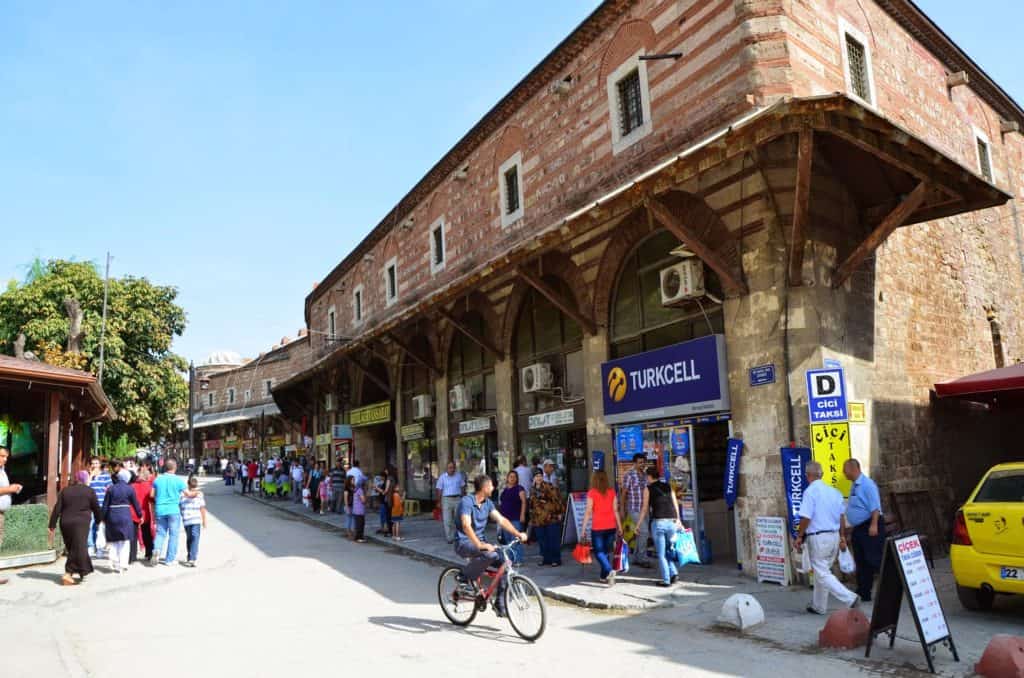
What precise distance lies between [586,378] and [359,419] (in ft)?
43.7

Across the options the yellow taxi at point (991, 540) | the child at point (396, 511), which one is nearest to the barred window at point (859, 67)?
the yellow taxi at point (991, 540)

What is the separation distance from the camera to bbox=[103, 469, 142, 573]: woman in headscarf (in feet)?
36.6

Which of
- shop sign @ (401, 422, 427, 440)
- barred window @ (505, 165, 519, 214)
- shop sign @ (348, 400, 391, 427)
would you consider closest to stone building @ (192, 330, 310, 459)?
shop sign @ (348, 400, 391, 427)

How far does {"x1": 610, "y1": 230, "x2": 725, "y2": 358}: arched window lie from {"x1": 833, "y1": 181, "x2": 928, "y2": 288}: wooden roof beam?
5.49ft

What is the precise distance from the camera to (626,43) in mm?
13000

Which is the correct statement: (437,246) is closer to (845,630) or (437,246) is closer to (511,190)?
(511,190)

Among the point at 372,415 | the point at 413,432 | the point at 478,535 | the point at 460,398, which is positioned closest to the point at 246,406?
the point at 372,415

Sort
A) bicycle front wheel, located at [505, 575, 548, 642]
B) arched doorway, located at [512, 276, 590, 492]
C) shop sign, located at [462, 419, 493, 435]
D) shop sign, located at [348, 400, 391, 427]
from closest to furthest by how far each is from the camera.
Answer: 1. bicycle front wheel, located at [505, 575, 548, 642]
2. arched doorway, located at [512, 276, 590, 492]
3. shop sign, located at [462, 419, 493, 435]
4. shop sign, located at [348, 400, 391, 427]

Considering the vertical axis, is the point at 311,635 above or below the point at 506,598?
below

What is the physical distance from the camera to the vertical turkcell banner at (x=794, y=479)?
9047mm

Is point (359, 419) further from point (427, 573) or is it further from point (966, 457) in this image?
point (966, 457)

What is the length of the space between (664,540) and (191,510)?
7.82 m

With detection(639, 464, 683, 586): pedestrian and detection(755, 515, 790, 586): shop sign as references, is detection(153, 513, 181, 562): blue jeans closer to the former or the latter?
detection(639, 464, 683, 586): pedestrian

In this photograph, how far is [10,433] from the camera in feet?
56.9
